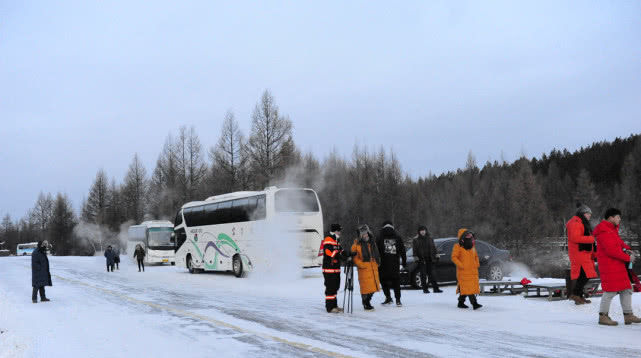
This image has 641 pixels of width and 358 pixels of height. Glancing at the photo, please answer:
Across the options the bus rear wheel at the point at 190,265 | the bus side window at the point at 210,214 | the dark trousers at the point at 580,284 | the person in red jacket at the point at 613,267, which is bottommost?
the bus rear wheel at the point at 190,265

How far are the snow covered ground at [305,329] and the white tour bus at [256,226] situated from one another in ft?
24.1

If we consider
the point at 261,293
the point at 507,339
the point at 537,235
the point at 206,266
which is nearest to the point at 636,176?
the point at 537,235

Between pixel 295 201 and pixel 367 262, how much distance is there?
11591 millimetres

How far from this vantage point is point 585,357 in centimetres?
A: 712

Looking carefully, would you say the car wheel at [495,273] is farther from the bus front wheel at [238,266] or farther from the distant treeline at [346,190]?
the distant treeline at [346,190]

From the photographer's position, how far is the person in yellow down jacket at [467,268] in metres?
12.3

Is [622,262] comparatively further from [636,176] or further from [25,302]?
[636,176]

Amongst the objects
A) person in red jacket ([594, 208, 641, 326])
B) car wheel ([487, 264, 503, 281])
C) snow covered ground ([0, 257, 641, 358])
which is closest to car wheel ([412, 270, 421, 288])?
snow covered ground ([0, 257, 641, 358])

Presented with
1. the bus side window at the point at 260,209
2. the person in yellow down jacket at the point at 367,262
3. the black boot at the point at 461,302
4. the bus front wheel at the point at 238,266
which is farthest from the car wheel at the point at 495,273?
the bus front wheel at the point at 238,266

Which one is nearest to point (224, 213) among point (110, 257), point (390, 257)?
point (110, 257)

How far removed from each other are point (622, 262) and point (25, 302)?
1608 cm

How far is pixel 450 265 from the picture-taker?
18844mm

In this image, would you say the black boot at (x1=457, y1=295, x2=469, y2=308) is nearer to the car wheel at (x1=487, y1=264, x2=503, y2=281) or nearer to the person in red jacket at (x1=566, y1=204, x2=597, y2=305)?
the person in red jacket at (x1=566, y1=204, x2=597, y2=305)

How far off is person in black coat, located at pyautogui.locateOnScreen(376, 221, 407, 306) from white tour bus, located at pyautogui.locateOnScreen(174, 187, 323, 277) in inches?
419
